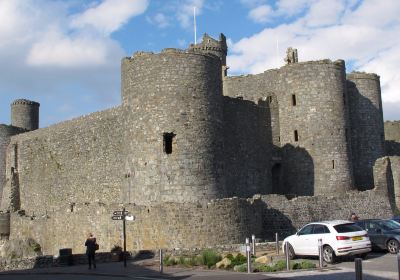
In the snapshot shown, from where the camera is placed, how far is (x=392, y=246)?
20.5 m

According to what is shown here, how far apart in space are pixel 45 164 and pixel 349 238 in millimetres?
24977

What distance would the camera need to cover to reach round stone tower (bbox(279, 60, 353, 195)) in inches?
1334

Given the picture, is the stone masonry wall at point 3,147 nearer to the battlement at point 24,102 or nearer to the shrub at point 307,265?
the battlement at point 24,102

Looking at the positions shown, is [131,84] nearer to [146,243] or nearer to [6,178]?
[146,243]

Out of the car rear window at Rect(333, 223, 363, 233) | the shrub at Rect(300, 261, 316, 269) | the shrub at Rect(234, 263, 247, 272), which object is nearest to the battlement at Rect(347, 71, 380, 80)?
the car rear window at Rect(333, 223, 363, 233)

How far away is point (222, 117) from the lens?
1150 inches

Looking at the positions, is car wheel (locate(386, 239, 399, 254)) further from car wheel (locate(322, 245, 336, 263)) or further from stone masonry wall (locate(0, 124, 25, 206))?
stone masonry wall (locate(0, 124, 25, 206))

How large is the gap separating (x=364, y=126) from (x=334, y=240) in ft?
65.6

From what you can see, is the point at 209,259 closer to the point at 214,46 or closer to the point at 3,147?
the point at 3,147

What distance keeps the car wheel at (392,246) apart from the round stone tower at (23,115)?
3478 centimetres

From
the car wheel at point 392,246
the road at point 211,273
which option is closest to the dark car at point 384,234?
the car wheel at point 392,246

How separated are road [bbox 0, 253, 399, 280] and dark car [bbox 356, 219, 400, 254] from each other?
389 mm

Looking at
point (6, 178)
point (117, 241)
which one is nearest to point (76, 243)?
point (117, 241)

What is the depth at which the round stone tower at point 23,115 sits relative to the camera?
1938 inches
